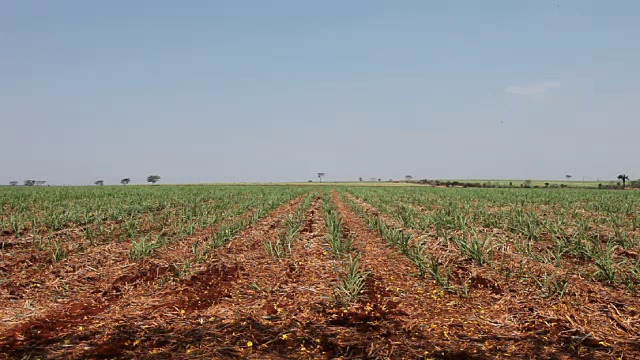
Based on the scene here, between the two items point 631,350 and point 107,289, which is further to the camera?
point 107,289

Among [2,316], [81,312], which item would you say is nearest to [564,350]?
[81,312]

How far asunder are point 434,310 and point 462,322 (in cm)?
47

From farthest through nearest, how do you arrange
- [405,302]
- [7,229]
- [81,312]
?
1. [7,229]
2. [405,302]
3. [81,312]

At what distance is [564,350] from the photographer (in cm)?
381

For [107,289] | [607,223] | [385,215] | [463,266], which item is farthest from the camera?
[385,215]

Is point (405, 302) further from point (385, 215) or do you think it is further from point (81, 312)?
point (385, 215)

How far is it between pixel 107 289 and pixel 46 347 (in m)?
2.19

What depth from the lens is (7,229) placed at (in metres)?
11.1

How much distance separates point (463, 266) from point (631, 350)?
3362 mm

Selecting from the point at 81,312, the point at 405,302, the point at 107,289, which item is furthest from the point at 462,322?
the point at 107,289

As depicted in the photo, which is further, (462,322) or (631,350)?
(462,322)

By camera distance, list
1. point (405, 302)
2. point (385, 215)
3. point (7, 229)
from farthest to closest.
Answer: point (385, 215) → point (7, 229) → point (405, 302)

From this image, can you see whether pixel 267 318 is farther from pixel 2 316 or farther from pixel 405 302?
pixel 2 316

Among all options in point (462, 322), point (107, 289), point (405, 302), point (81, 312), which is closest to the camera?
point (462, 322)
